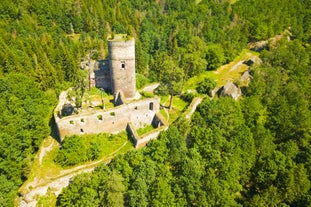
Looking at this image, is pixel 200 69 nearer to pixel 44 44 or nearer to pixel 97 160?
pixel 97 160

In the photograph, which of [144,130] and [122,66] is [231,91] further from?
[122,66]

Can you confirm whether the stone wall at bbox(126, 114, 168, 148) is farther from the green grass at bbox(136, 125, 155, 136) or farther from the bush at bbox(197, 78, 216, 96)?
the bush at bbox(197, 78, 216, 96)

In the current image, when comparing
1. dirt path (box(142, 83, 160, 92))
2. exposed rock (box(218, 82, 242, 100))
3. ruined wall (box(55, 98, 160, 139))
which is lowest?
dirt path (box(142, 83, 160, 92))

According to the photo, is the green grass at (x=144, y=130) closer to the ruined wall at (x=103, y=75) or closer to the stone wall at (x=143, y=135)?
the stone wall at (x=143, y=135)

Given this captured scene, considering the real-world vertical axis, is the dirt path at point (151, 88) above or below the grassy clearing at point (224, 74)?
above

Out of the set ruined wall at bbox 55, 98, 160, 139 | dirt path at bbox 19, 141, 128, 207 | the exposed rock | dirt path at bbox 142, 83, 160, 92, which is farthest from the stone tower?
the exposed rock

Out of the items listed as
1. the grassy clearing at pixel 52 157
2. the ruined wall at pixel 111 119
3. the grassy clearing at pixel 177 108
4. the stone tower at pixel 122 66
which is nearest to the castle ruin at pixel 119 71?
the stone tower at pixel 122 66
